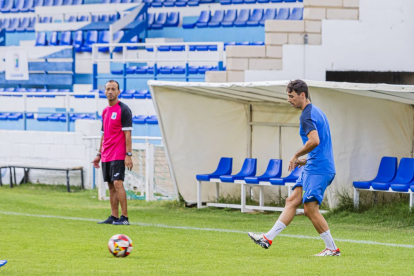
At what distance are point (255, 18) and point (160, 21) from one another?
11.8 ft

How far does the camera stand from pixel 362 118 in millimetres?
12609

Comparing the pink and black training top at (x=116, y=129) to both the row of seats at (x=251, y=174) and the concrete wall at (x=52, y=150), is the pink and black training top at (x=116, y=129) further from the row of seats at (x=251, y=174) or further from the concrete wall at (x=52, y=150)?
the concrete wall at (x=52, y=150)

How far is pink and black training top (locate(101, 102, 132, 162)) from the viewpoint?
11672 millimetres

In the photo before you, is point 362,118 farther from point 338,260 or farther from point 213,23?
point 213,23

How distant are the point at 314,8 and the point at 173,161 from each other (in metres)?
3.61

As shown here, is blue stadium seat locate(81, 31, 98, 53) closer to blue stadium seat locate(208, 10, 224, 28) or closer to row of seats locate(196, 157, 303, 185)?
blue stadium seat locate(208, 10, 224, 28)

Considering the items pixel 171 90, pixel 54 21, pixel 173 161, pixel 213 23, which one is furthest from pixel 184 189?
pixel 54 21

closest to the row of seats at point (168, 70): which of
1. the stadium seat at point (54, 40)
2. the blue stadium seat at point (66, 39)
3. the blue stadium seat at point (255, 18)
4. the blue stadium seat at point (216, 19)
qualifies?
the blue stadium seat at point (216, 19)

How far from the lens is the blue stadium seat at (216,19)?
2518cm

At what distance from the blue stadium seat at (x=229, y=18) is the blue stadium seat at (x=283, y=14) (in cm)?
157

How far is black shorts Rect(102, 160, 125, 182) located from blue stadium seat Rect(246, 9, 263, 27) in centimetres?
1314

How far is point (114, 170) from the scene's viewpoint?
11.6 m

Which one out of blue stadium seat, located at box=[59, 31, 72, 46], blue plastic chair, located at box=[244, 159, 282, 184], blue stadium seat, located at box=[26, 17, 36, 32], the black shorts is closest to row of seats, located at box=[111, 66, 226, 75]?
blue stadium seat, located at box=[59, 31, 72, 46]

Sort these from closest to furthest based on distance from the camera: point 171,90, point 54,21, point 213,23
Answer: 1. point 171,90
2. point 213,23
3. point 54,21
